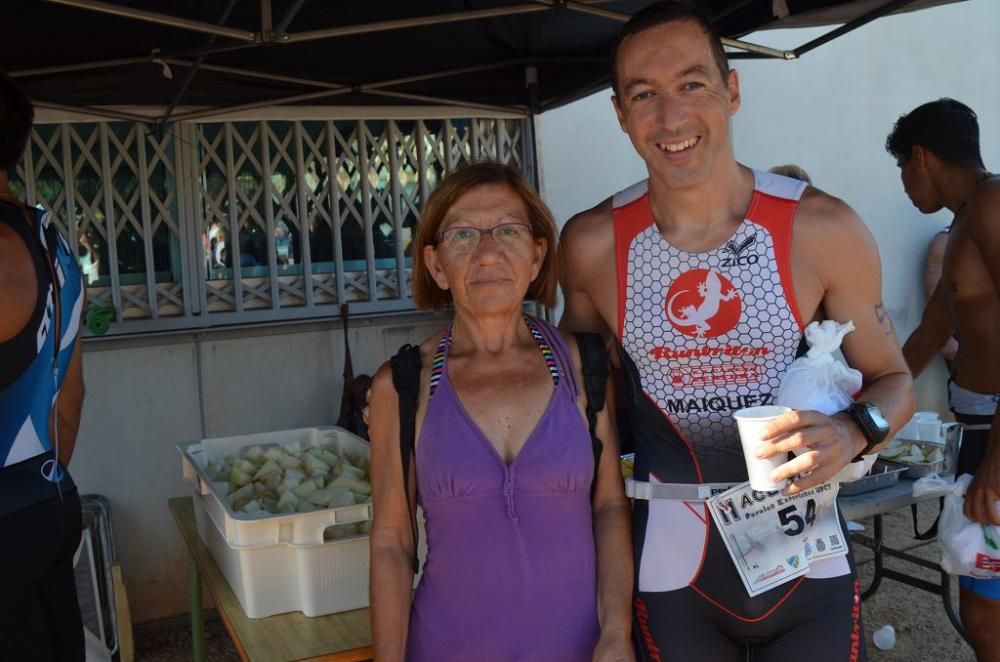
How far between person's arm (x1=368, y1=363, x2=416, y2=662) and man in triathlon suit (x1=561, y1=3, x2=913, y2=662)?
50cm

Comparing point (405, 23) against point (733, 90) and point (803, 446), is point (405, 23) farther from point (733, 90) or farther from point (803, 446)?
point (803, 446)

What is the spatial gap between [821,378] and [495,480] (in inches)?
26.4

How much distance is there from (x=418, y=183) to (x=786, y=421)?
4.36m

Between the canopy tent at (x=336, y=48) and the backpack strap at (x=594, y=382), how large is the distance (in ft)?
4.96

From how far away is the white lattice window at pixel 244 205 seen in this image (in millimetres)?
4855

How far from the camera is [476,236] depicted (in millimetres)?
2016

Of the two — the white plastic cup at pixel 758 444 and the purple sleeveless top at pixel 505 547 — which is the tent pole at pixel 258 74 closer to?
the purple sleeveless top at pixel 505 547

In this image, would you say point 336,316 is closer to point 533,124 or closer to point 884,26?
point 533,124

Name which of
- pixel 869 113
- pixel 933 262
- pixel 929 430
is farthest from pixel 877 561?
pixel 869 113

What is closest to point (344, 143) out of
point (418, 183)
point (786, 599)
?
point (418, 183)

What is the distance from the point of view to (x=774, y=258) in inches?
72.1

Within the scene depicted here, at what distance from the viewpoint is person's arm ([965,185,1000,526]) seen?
2656mm

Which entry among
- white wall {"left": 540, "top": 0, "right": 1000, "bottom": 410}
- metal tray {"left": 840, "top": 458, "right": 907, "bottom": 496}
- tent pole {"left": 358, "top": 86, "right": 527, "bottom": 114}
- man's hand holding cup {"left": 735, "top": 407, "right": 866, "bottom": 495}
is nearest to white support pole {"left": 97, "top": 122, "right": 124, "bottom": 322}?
tent pole {"left": 358, "top": 86, "right": 527, "bottom": 114}

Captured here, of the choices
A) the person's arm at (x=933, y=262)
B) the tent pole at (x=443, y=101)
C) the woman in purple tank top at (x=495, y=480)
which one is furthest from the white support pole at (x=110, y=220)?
the person's arm at (x=933, y=262)
